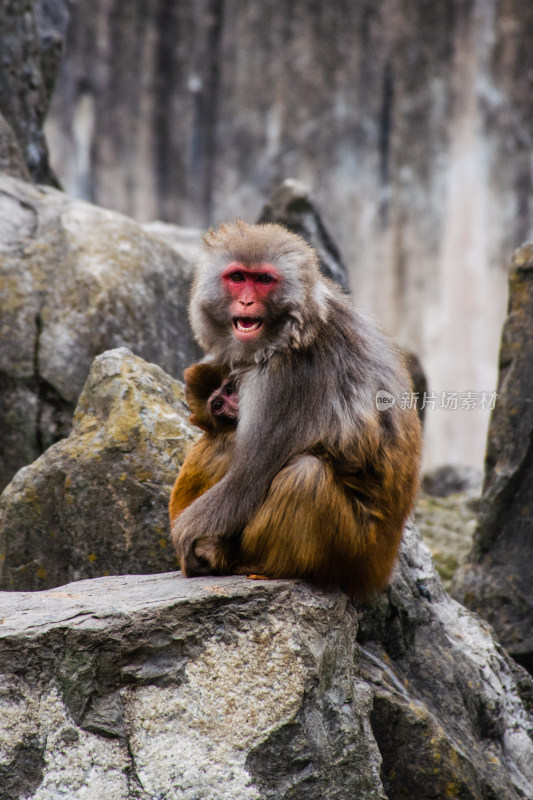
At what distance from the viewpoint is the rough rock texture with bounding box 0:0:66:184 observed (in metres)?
7.84

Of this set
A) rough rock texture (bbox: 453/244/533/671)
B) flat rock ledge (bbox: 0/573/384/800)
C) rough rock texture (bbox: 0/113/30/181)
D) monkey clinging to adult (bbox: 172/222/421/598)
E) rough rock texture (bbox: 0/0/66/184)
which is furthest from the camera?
rough rock texture (bbox: 0/0/66/184)

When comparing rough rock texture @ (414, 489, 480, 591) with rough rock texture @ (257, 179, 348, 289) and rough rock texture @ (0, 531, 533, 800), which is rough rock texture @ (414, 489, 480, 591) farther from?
rough rock texture @ (0, 531, 533, 800)

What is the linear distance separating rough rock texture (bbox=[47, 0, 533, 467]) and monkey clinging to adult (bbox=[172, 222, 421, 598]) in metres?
9.17

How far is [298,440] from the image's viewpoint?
358 cm

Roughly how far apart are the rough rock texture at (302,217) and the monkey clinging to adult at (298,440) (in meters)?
4.08

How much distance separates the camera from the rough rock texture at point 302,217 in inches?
310

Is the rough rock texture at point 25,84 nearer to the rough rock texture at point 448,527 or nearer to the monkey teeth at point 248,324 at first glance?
the rough rock texture at point 448,527

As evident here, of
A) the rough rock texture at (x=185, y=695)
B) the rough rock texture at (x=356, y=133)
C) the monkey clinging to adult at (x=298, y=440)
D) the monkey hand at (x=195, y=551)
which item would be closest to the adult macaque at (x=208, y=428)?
the monkey clinging to adult at (x=298, y=440)

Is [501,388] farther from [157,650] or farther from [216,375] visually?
[157,650]

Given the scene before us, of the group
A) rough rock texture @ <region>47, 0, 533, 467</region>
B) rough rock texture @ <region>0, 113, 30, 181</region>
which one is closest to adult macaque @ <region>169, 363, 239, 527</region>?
rough rock texture @ <region>0, 113, 30, 181</region>

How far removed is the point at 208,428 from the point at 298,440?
0.50m

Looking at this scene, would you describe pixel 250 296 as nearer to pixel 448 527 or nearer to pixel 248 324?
pixel 248 324

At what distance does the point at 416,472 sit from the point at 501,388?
1855 millimetres

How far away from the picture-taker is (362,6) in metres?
12.7
